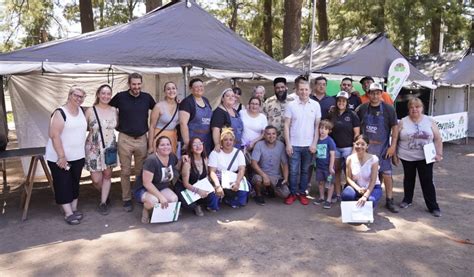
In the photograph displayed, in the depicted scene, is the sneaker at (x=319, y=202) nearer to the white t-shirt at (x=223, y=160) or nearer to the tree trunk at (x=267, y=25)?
the white t-shirt at (x=223, y=160)

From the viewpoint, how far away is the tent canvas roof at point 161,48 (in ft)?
14.0

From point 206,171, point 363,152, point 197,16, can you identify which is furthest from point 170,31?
point 363,152

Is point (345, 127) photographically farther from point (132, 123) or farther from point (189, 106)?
point (132, 123)

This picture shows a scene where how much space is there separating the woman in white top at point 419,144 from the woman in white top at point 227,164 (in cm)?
192

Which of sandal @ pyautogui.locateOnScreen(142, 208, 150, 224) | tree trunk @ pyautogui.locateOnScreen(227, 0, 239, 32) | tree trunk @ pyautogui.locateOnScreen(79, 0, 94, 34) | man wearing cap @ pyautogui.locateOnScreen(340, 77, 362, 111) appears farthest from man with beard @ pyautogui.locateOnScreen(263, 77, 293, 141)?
tree trunk @ pyautogui.locateOnScreen(227, 0, 239, 32)

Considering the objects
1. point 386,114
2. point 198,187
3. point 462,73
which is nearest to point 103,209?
point 198,187

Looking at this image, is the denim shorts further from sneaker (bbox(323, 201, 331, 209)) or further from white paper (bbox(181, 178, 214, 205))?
white paper (bbox(181, 178, 214, 205))

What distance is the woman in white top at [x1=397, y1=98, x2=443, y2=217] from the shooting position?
4555 mm

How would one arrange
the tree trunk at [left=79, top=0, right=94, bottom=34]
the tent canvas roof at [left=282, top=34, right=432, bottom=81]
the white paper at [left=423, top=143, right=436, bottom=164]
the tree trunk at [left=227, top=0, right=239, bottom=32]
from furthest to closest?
the tree trunk at [left=227, top=0, right=239, bottom=32] < the tree trunk at [left=79, top=0, right=94, bottom=34] < the tent canvas roof at [left=282, top=34, right=432, bottom=81] < the white paper at [left=423, top=143, right=436, bottom=164]

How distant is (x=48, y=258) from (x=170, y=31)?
10.2ft

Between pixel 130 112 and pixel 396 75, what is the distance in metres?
5.87

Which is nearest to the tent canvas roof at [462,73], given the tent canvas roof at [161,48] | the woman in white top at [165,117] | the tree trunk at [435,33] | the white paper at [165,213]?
the tree trunk at [435,33]

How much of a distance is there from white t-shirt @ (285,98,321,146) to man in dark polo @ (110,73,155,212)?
169cm

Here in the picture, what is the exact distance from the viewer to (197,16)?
18.0 ft
